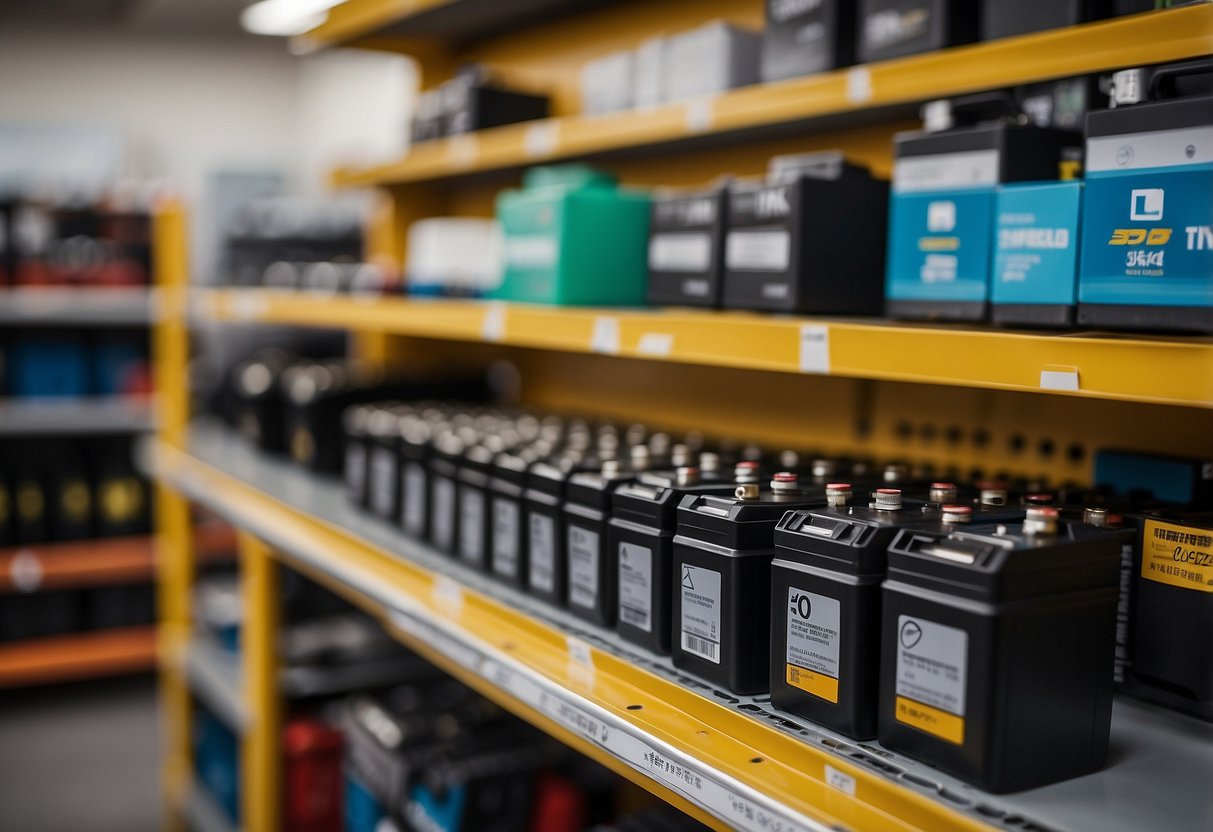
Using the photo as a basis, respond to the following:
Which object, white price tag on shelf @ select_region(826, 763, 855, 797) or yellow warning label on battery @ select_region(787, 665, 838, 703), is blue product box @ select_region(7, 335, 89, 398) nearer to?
yellow warning label on battery @ select_region(787, 665, 838, 703)

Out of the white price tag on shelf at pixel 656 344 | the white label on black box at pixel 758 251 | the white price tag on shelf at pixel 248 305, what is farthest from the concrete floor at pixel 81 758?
the white label on black box at pixel 758 251

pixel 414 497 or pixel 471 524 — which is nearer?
pixel 471 524

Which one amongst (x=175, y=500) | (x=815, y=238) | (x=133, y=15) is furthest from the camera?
(x=133, y=15)

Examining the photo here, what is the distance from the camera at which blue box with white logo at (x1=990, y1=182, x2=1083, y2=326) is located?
4.00 feet

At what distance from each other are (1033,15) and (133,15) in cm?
771

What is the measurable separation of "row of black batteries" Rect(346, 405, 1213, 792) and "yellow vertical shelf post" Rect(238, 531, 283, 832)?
3.87 ft

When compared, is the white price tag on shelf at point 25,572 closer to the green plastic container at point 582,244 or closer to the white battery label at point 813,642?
the green plastic container at point 582,244

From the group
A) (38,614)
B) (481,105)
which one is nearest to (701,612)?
(481,105)

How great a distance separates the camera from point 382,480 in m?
2.38

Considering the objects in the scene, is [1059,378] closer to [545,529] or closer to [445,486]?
[545,529]

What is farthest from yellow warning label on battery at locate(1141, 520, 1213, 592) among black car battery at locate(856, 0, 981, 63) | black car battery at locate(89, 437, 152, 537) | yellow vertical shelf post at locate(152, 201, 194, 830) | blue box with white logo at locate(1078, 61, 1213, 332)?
black car battery at locate(89, 437, 152, 537)

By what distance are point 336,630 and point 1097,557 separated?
281cm

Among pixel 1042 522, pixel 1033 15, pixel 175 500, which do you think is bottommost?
pixel 175 500

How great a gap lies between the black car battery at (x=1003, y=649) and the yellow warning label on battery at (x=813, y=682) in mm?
67
